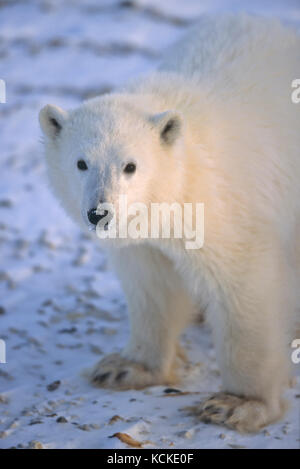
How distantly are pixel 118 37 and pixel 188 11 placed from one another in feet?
5.35

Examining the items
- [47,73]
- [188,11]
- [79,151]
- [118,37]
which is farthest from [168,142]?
[188,11]

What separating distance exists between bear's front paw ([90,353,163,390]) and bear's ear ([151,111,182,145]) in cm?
173

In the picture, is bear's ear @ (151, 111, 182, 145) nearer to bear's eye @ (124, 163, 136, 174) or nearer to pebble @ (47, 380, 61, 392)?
bear's eye @ (124, 163, 136, 174)

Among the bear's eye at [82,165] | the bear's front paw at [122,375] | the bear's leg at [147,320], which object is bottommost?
the bear's front paw at [122,375]

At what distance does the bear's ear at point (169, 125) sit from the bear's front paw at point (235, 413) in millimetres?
1568

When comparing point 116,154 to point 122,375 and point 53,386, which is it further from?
point 53,386

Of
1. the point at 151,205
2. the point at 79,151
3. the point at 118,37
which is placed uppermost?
the point at 118,37

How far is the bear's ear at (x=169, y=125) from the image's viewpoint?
141 inches

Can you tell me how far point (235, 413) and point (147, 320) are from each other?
104 centimetres

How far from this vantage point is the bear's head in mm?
3445

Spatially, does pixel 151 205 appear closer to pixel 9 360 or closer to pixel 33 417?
pixel 33 417

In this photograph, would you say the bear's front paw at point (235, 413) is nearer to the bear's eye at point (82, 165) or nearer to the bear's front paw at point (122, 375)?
the bear's front paw at point (122, 375)

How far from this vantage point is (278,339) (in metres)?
3.98

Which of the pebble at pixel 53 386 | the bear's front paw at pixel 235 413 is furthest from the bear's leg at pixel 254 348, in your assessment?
the pebble at pixel 53 386
